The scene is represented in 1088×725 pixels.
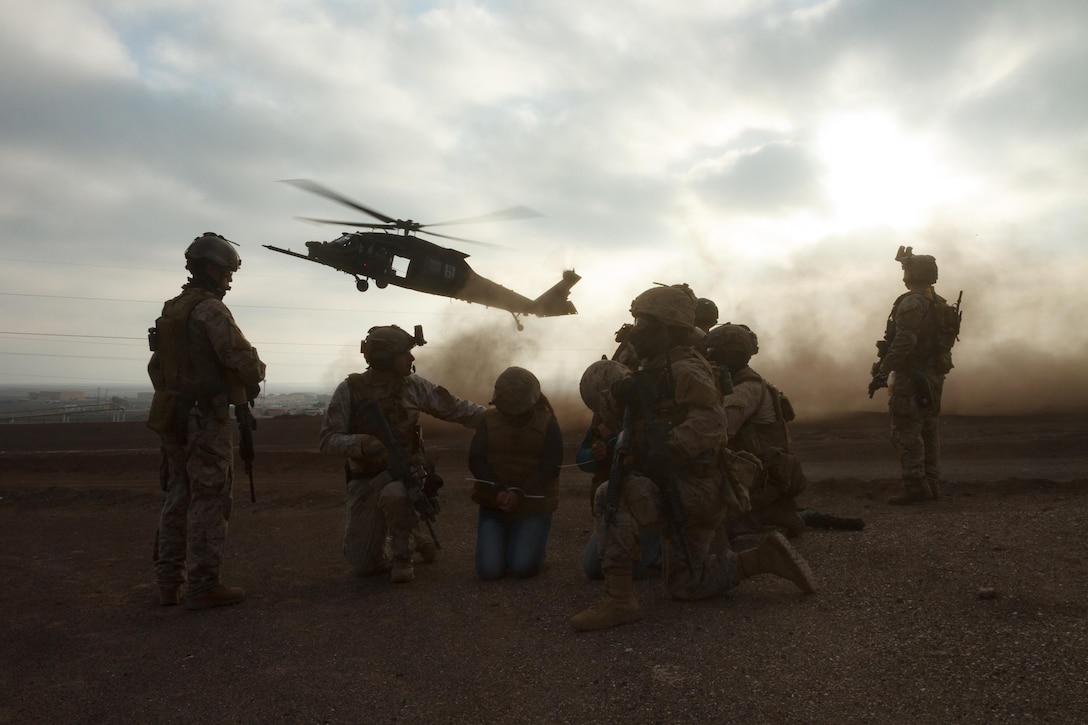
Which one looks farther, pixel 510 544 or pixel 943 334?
pixel 943 334

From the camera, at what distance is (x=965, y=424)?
1725 centimetres

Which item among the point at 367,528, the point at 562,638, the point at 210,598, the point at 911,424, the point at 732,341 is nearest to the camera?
the point at 562,638

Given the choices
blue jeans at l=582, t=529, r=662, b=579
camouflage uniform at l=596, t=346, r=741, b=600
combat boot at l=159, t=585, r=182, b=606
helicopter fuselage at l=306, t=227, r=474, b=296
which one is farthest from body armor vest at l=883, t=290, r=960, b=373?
helicopter fuselage at l=306, t=227, r=474, b=296

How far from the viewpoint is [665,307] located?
15.9ft

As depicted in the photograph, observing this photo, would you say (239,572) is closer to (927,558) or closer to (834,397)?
(927,558)

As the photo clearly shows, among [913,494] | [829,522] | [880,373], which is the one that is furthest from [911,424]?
[829,522]

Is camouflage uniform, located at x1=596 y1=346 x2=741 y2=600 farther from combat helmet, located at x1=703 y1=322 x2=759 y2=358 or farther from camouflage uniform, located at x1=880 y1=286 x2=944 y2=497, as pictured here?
camouflage uniform, located at x1=880 y1=286 x2=944 y2=497

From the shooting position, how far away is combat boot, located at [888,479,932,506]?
27.7ft

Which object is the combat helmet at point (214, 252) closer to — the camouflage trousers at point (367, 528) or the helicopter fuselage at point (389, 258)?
the camouflage trousers at point (367, 528)

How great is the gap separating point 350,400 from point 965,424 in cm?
1574

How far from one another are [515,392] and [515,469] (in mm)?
621

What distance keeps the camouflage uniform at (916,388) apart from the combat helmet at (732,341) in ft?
9.89

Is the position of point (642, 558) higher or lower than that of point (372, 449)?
lower

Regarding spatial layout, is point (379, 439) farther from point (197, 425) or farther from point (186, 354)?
point (186, 354)
